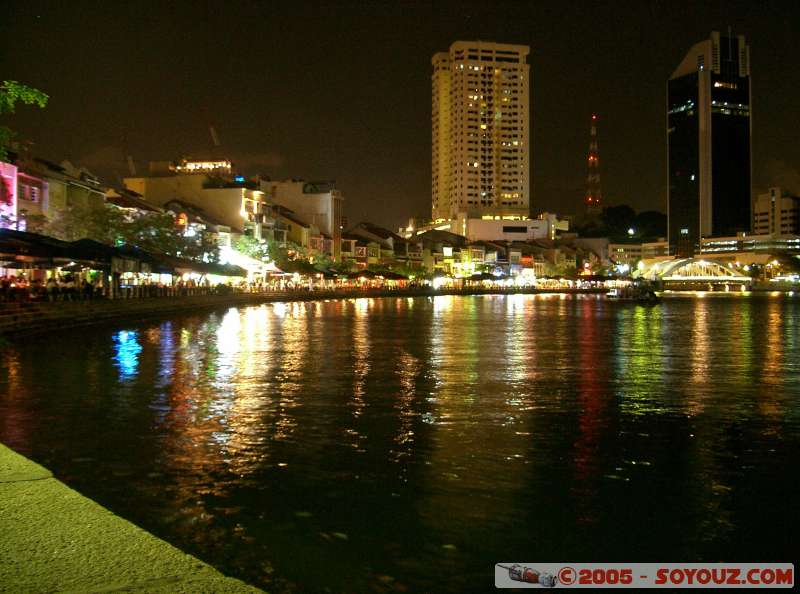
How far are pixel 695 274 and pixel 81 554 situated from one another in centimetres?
18697

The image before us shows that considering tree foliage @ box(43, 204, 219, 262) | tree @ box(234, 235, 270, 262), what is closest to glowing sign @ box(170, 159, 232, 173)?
tree @ box(234, 235, 270, 262)

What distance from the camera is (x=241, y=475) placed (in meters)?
8.31

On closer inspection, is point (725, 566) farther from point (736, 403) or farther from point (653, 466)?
point (736, 403)

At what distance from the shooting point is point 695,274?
178125 millimetres

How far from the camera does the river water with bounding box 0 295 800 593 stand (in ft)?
20.7

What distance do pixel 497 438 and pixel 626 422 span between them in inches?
100

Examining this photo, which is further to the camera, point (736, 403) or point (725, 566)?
point (736, 403)

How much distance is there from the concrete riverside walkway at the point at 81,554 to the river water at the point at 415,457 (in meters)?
0.88

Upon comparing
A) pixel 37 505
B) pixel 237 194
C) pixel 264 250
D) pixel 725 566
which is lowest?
pixel 725 566

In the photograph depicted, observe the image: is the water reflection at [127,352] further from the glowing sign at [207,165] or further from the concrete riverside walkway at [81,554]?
the glowing sign at [207,165]

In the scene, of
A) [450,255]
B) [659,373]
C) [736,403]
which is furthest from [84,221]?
[450,255]

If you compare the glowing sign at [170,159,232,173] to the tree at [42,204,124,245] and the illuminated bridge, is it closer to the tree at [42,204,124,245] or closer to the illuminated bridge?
the tree at [42,204,124,245]

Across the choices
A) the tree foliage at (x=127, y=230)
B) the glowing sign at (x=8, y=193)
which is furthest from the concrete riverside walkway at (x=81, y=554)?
the tree foliage at (x=127, y=230)

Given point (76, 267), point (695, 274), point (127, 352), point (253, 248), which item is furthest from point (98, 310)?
point (695, 274)
